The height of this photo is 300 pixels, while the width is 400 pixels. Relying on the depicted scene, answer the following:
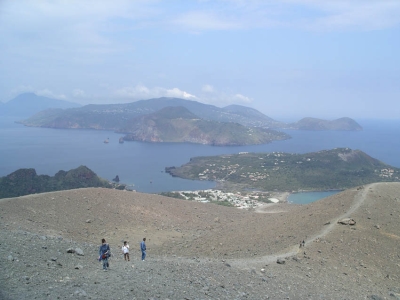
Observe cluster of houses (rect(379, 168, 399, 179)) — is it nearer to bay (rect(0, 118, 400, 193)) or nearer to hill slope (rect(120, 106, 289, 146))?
bay (rect(0, 118, 400, 193))

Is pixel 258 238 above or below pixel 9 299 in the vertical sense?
below

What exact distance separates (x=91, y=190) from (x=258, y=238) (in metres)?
14.1

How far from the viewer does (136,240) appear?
20.1 meters

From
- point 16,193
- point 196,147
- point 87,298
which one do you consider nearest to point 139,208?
point 87,298

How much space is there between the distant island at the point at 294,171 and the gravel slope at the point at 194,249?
4806 cm

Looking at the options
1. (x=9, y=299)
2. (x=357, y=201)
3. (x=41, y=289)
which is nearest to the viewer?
(x=9, y=299)

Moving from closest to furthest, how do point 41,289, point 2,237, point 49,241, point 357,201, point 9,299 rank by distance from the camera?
point 9,299, point 41,289, point 2,237, point 49,241, point 357,201

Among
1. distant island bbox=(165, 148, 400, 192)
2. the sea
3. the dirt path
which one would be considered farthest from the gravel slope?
distant island bbox=(165, 148, 400, 192)

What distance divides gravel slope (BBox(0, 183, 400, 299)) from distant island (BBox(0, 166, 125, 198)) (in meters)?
16.7

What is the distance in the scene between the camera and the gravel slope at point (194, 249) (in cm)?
1005

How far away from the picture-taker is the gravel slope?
A: 33.0ft

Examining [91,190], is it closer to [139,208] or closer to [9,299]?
[139,208]

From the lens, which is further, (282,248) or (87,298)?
(282,248)

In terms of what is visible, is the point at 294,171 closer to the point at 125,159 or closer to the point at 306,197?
the point at 306,197
